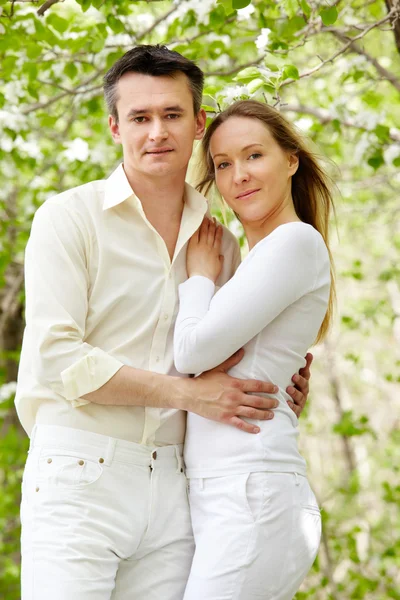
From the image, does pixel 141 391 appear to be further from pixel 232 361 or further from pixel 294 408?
pixel 294 408

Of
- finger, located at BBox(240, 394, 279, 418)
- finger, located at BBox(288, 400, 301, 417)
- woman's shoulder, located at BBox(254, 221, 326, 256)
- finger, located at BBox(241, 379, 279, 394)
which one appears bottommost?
finger, located at BBox(288, 400, 301, 417)

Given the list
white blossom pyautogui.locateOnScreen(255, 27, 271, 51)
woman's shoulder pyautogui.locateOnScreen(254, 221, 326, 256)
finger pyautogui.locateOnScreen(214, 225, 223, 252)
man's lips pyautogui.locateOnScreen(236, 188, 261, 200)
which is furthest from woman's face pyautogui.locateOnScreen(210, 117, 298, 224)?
white blossom pyautogui.locateOnScreen(255, 27, 271, 51)

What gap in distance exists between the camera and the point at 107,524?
2303 mm

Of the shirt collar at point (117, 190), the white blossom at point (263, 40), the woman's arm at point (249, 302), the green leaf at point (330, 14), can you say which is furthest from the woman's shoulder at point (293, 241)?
the white blossom at point (263, 40)

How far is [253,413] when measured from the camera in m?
2.33

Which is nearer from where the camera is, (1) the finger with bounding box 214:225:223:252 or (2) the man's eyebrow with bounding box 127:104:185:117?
(2) the man's eyebrow with bounding box 127:104:185:117

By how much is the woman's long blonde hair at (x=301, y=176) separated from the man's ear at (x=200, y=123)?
0.02 meters

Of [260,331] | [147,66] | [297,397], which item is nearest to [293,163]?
[147,66]

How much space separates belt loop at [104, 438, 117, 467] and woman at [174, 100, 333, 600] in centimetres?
23

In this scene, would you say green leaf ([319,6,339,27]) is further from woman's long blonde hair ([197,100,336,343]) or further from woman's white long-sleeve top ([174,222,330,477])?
woman's white long-sleeve top ([174,222,330,477])

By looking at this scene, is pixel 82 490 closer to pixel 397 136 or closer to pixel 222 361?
pixel 222 361

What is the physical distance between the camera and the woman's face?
8.63ft

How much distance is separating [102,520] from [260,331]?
72 centimetres

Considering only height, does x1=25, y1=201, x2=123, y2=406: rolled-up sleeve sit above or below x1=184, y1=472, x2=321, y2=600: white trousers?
above
